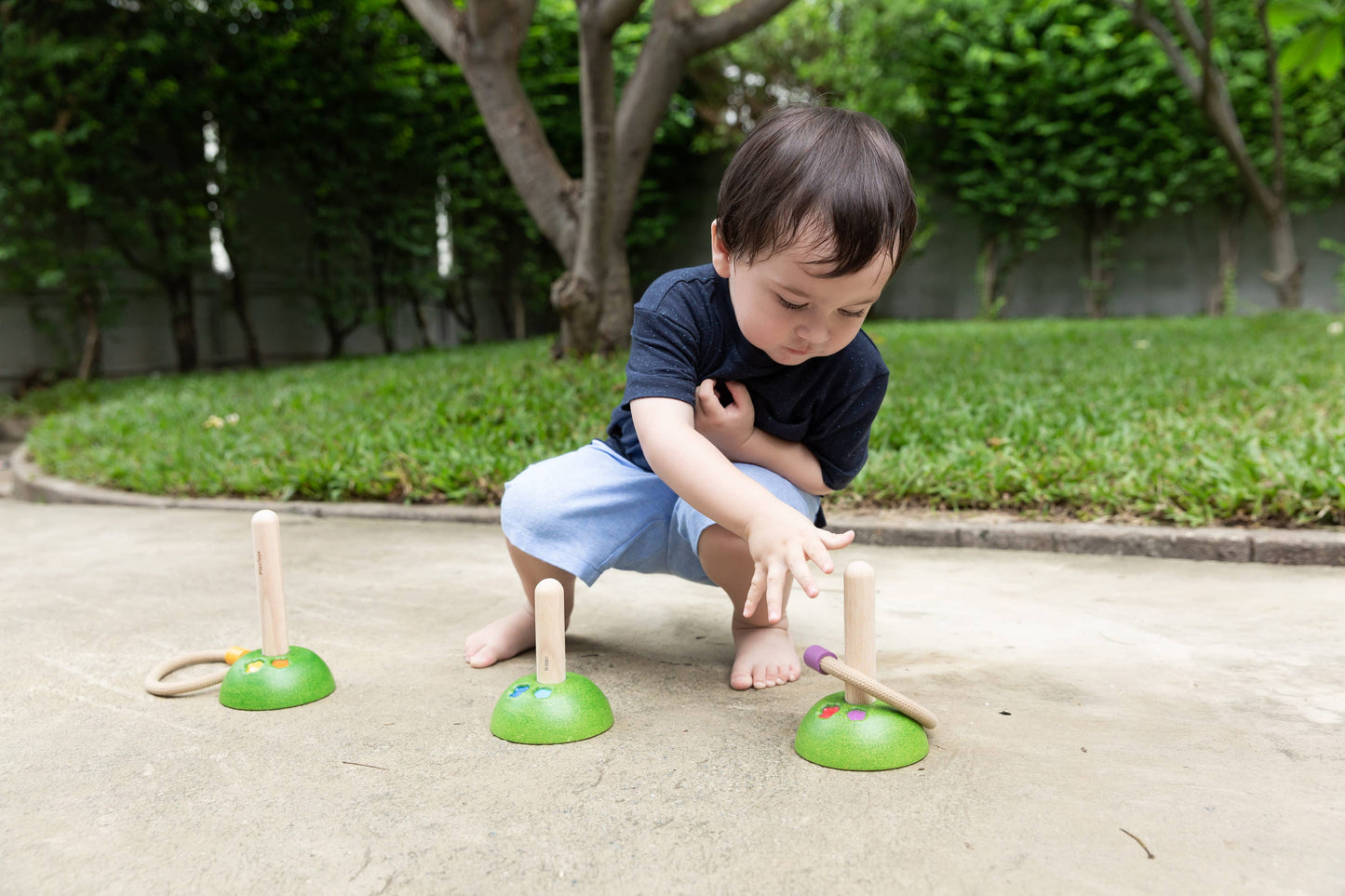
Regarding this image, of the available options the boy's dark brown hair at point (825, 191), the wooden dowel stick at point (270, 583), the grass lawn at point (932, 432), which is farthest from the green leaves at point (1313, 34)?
the wooden dowel stick at point (270, 583)

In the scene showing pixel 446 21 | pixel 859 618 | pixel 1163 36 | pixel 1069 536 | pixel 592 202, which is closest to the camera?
pixel 859 618

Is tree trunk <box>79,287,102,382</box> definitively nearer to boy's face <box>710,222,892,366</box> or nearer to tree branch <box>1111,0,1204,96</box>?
boy's face <box>710,222,892,366</box>

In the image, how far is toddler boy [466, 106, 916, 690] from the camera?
1.45 meters

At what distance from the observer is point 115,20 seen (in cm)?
791

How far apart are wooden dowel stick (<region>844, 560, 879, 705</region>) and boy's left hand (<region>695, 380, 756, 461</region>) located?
41 cm

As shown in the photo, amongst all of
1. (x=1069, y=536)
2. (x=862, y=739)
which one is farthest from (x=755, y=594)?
(x=1069, y=536)

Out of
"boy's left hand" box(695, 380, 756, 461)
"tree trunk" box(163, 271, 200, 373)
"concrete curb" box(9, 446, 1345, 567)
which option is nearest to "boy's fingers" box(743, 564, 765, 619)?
"boy's left hand" box(695, 380, 756, 461)

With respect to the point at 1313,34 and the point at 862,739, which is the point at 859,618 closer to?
the point at 862,739

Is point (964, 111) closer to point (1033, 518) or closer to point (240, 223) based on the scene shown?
point (240, 223)

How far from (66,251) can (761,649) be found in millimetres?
8219

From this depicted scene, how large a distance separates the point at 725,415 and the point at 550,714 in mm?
603

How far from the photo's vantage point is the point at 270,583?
5.82ft

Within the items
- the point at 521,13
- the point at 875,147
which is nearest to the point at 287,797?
the point at 875,147

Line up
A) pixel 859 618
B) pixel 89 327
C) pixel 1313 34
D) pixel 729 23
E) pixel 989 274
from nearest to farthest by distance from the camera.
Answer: pixel 859 618
pixel 1313 34
pixel 729 23
pixel 89 327
pixel 989 274
